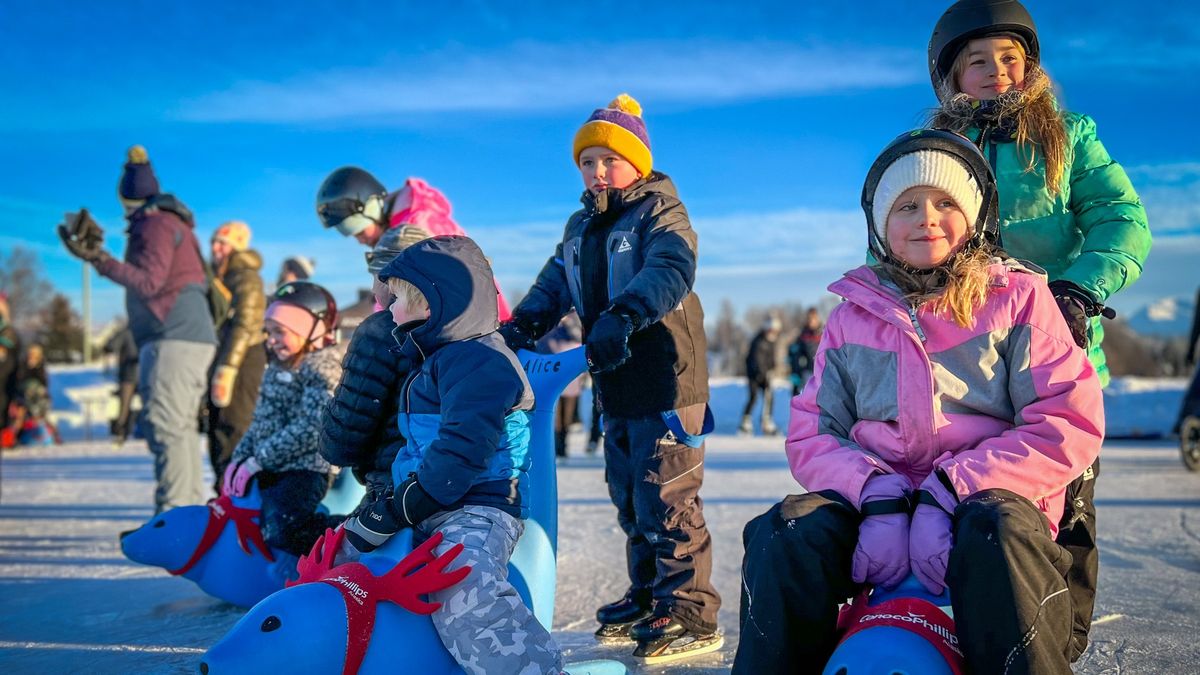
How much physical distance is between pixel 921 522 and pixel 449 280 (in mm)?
1255

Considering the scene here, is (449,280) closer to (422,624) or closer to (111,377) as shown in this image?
(422,624)

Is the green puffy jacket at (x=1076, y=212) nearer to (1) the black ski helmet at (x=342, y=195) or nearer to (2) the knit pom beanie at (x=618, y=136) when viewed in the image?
(2) the knit pom beanie at (x=618, y=136)

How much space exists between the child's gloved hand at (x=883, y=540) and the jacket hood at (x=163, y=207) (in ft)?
14.7

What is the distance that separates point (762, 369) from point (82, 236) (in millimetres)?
10466

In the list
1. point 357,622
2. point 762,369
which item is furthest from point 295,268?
point 762,369

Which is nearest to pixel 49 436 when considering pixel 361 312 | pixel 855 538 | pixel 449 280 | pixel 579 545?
pixel 361 312

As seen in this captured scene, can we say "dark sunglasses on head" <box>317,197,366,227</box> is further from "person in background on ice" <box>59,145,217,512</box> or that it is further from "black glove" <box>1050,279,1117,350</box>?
"black glove" <box>1050,279,1117,350</box>

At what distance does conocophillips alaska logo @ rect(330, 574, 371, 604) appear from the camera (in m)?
1.92

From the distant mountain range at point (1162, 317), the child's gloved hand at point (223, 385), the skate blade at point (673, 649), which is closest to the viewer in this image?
the skate blade at point (673, 649)

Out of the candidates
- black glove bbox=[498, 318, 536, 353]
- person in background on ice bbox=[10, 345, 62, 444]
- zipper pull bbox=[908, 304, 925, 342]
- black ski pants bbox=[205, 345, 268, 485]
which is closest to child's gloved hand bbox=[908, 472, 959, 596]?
zipper pull bbox=[908, 304, 925, 342]

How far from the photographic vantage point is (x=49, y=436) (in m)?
14.2

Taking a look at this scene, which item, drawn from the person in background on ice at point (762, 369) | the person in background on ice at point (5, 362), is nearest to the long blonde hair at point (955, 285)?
the person in background on ice at point (5, 362)

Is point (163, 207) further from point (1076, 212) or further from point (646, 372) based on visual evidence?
point (1076, 212)

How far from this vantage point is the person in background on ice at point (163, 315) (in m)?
4.82
